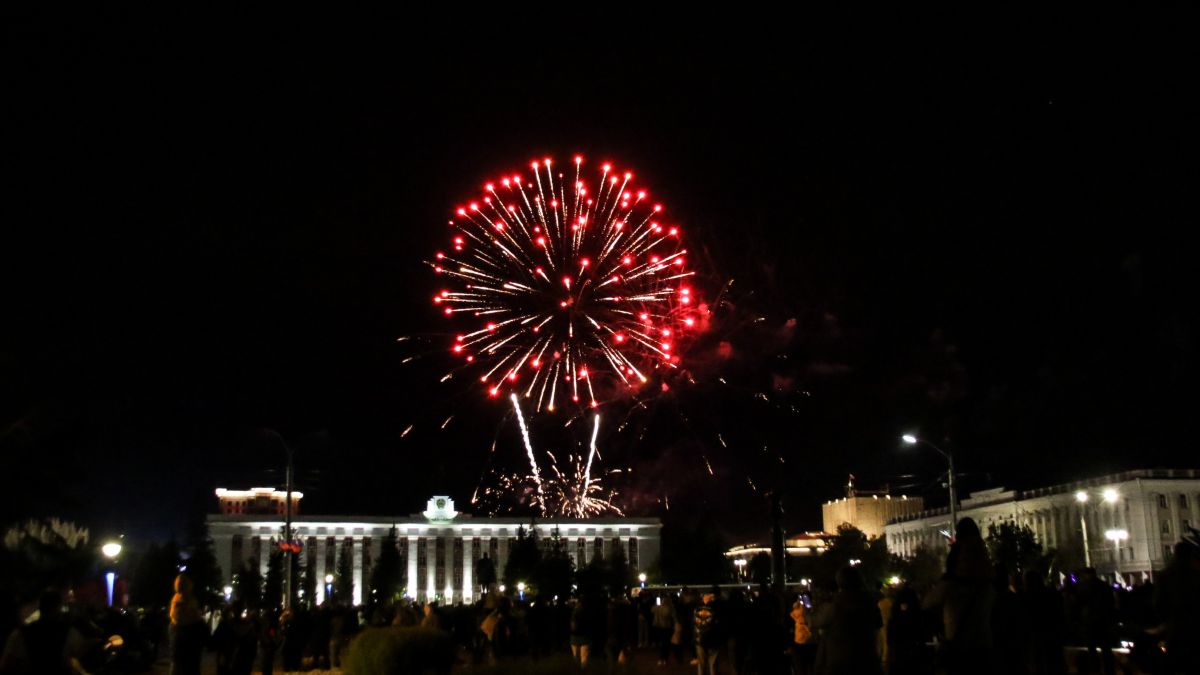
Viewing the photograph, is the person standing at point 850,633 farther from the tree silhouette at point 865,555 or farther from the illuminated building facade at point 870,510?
the illuminated building facade at point 870,510

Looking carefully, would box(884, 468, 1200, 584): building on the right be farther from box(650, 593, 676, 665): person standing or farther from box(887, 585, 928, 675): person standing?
box(887, 585, 928, 675): person standing

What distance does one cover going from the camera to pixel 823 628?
10.4 meters

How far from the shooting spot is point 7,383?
32969 millimetres

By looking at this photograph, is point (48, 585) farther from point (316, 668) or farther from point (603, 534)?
point (603, 534)

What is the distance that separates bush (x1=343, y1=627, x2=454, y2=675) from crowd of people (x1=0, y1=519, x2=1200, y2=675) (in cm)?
199

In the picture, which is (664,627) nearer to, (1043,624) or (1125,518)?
(1043,624)

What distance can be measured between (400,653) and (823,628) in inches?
236

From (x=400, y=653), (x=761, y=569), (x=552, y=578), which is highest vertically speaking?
(x=552, y=578)

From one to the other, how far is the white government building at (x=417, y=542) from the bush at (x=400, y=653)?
390 feet

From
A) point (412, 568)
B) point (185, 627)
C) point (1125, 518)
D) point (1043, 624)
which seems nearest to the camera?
point (185, 627)

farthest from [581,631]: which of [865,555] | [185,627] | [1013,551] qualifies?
[865,555]

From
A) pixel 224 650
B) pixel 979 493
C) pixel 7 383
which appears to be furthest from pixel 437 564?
pixel 224 650

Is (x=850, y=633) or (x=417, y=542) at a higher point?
(x=417, y=542)

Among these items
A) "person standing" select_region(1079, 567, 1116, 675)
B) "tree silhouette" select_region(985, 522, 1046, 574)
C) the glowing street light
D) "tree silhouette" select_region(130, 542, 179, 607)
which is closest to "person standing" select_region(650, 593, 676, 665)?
"person standing" select_region(1079, 567, 1116, 675)
